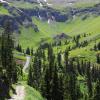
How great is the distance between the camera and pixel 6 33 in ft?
353

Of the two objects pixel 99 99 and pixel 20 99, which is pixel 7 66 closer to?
pixel 20 99

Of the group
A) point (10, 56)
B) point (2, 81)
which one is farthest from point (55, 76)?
point (2, 81)

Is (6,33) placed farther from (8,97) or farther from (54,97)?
(8,97)

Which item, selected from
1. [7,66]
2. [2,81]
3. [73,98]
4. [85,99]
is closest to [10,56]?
[7,66]

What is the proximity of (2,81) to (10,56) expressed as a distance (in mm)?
31403

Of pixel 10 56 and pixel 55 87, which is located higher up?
pixel 10 56

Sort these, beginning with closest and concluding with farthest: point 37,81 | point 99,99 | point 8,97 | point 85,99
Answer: point 8,97
point 99,99
point 37,81
point 85,99

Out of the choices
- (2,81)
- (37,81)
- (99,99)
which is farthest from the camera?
(37,81)

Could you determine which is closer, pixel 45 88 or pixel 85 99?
pixel 45 88

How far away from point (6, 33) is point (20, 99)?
1413 inches

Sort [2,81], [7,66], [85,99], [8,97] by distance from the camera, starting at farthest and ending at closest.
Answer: [85,99]
[7,66]
[2,81]
[8,97]

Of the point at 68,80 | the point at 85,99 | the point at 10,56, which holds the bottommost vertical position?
the point at 85,99

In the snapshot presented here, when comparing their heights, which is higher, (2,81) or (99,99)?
(2,81)

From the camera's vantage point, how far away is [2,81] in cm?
8225
